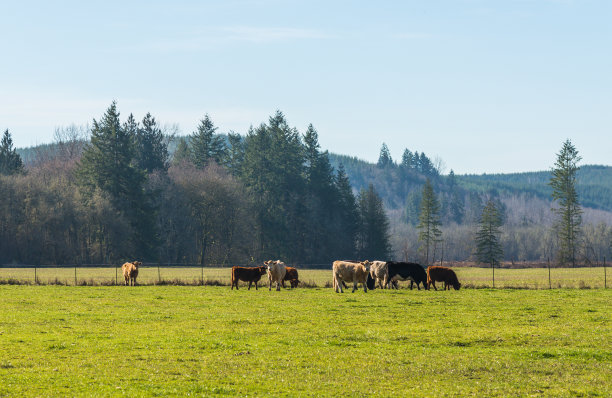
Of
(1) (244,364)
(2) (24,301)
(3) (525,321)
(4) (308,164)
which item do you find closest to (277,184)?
(4) (308,164)

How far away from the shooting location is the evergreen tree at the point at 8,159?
364 feet

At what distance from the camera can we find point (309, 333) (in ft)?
73.3

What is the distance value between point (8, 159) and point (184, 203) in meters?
29.7

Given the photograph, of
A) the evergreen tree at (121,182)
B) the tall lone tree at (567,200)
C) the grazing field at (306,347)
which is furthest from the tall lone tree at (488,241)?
the grazing field at (306,347)

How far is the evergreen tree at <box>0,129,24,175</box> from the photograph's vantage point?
11100cm

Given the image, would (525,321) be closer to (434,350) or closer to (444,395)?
(434,350)

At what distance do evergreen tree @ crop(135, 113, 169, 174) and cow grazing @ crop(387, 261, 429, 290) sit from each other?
8058cm

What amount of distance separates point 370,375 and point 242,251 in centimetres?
9772

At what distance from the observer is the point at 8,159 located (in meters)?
115

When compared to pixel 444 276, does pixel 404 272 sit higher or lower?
higher

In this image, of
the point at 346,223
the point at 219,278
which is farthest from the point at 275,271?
the point at 346,223

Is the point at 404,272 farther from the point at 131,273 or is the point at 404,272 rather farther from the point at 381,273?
the point at 131,273

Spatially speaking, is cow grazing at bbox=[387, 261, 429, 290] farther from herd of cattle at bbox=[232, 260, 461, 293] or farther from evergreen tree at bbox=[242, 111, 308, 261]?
evergreen tree at bbox=[242, 111, 308, 261]

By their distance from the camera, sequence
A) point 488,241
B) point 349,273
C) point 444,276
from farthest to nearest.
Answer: point 488,241, point 444,276, point 349,273
